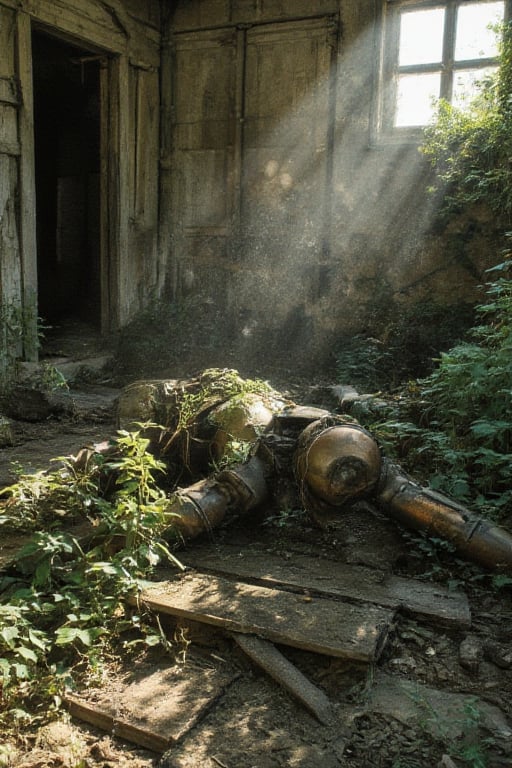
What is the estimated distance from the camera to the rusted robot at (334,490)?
3.16 m

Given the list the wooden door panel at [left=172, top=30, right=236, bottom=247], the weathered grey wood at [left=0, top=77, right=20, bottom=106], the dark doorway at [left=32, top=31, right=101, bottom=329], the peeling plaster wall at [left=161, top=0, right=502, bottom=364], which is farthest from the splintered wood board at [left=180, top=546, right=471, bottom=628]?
the dark doorway at [left=32, top=31, right=101, bottom=329]

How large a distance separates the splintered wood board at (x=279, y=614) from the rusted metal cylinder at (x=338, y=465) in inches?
26.1

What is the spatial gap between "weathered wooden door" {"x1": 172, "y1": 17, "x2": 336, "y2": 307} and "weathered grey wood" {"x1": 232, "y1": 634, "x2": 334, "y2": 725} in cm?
705

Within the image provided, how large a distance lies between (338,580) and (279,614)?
18.2 inches

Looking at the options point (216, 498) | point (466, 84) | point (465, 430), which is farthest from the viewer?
point (466, 84)

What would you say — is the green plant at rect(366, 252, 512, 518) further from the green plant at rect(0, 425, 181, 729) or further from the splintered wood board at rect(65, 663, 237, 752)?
the splintered wood board at rect(65, 663, 237, 752)

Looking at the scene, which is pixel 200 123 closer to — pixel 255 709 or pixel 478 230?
pixel 478 230

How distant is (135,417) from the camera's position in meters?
4.68

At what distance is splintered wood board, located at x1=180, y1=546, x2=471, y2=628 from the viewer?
2.79 meters

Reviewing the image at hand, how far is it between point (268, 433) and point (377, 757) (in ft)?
6.91

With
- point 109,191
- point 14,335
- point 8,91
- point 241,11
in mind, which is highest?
point 241,11

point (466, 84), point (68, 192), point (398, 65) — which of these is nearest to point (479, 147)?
point (466, 84)

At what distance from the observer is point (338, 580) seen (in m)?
3.06

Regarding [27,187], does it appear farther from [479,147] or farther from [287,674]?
[287,674]
